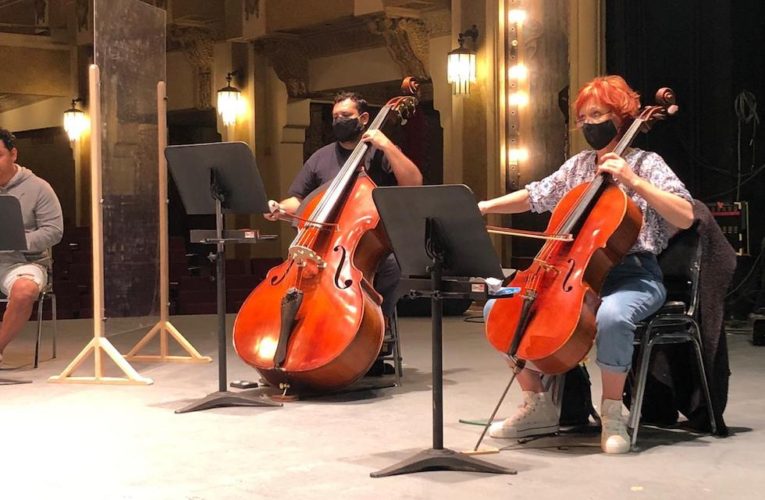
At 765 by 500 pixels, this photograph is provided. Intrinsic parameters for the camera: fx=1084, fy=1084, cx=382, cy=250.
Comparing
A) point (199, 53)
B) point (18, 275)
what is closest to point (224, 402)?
point (18, 275)

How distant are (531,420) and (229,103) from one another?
8.43 m

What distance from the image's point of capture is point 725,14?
6.95m

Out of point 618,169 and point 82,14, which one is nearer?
point 618,169

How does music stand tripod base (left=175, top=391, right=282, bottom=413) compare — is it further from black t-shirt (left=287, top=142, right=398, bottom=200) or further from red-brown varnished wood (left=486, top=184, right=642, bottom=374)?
red-brown varnished wood (left=486, top=184, right=642, bottom=374)

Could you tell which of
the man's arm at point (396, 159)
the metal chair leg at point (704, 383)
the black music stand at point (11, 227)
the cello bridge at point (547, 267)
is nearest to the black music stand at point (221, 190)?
the man's arm at point (396, 159)

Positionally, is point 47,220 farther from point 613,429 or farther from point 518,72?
point 518,72

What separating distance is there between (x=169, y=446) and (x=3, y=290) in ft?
7.05

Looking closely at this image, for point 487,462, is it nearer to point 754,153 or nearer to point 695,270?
point 695,270

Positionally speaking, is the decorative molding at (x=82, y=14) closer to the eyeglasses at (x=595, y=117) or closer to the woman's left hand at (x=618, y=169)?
the eyeglasses at (x=595, y=117)

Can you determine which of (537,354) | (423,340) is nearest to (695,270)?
(537,354)

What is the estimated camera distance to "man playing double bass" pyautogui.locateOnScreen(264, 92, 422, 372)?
4461mm

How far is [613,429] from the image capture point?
128 inches

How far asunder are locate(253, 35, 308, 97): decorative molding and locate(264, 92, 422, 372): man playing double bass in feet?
22.2

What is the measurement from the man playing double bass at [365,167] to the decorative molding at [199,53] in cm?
779
